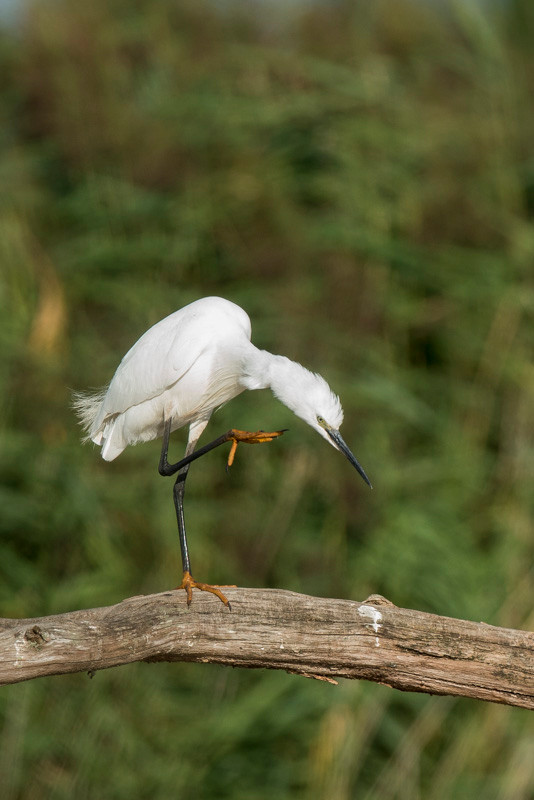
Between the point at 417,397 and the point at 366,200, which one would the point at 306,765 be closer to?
the point at 417,397

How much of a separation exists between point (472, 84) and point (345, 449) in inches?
251

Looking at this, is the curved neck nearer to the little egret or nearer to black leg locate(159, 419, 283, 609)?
the little egret

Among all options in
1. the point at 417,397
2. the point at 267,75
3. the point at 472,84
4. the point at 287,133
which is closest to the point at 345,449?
the point at 417,397

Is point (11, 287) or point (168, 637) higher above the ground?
point (168, 637)

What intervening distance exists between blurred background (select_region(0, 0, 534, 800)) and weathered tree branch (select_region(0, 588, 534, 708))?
2874 millimetres

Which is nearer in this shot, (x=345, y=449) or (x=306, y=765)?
(x=345, y=449)

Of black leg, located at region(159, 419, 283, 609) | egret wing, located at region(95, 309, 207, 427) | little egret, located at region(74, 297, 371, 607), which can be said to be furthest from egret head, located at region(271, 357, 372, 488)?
egret wing, located at region(95, 309, 207, 427)

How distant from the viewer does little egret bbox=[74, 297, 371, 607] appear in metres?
3.68

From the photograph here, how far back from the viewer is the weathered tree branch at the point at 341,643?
129 inches

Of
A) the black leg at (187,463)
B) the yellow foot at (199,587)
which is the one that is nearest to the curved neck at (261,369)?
the black leg at (187,463)

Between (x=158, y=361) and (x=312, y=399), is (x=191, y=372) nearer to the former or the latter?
(x=158, y=361)

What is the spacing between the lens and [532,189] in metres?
8.15

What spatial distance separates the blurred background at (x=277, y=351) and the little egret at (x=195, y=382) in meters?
2.26

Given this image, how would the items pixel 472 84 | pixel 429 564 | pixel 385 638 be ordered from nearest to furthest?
1. pixel 385 638
2. pixel 429 564
3. pixel 472 84
